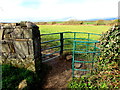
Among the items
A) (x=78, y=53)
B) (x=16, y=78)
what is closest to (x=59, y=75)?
(x=16, y=78)

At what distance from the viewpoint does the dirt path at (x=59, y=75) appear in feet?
11.3

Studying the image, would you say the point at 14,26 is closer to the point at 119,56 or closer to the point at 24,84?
the point at 24,84

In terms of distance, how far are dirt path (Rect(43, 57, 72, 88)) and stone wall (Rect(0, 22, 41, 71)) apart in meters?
0.69

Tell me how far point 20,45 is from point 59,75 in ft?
5.94

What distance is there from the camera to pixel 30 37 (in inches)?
136

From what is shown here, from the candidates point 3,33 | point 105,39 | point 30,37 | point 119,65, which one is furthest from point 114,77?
point 3,33

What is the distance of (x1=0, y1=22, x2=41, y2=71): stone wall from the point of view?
3.46 metres

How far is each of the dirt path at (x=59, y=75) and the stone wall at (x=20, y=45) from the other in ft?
2.27

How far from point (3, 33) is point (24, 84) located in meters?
1.89

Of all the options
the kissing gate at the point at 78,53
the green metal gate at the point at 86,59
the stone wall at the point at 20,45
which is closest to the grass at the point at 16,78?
the stone wall at the point at 20,45

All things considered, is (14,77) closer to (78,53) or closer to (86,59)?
(86,59)

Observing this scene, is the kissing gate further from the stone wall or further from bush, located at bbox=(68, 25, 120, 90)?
the stone wall

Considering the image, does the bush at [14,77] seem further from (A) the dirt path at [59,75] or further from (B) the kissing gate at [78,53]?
(B) the kissing gate at [78,53]

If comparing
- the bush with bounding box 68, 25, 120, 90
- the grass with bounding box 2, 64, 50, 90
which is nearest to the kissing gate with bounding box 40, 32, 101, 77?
the bush with bounding box 68, 25, 120, 90
